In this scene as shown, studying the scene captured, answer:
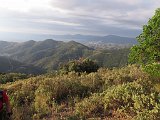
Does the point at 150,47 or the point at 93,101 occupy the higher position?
the point at 150,47

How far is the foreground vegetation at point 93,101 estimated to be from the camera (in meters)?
7.61

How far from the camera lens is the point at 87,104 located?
8.64 metres

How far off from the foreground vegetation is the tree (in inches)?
26.0

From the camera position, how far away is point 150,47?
1026 cm

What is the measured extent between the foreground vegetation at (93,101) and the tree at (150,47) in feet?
2.16

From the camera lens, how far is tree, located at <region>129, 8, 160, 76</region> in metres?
10.1

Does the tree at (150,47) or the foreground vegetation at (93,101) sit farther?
the tree at (150,47)

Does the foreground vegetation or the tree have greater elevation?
the tree

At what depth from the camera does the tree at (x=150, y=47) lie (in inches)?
396

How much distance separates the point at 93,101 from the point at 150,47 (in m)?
3.07

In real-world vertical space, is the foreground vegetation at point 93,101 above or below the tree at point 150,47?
below

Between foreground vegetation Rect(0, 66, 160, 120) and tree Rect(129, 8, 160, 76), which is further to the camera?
tree Rect(129, 8, 160, 76)

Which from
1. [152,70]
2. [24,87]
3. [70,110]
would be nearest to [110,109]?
[70,110]

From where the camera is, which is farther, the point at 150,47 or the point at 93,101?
the point at 150,47
